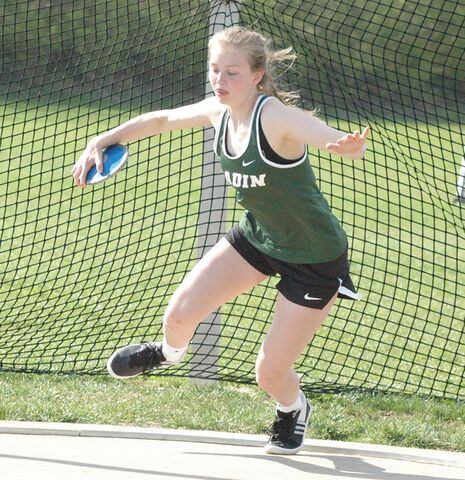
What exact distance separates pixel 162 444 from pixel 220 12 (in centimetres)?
230

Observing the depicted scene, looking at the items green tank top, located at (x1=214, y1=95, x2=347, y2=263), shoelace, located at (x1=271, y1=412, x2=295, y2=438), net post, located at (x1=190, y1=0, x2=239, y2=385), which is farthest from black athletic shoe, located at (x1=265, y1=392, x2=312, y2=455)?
net post, located at (x1=190, y1=0, x2=239, y2=385)

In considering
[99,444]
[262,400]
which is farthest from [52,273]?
[99,444]

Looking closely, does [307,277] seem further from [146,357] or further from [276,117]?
[146,357]

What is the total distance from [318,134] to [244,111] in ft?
1.46

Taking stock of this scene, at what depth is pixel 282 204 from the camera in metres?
4.60

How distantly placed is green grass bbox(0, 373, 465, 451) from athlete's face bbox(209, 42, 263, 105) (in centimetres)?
167

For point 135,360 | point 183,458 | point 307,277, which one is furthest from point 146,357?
point 307,277

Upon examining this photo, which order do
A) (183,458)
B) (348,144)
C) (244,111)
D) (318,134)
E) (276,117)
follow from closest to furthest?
(348,144) → (318,134) → (276,117) → (244,111) → (183,458)

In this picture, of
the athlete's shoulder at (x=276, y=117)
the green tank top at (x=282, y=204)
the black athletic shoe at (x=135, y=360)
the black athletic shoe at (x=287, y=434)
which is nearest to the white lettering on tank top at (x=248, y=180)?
the green tank top at (x=282, y=204)

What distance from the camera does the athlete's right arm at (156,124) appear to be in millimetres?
Answer: 4840

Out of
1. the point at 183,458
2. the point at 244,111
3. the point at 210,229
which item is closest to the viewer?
the point at 244,111

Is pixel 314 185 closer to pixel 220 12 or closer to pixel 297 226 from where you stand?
pixel 297 226

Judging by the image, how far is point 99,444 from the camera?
500cm

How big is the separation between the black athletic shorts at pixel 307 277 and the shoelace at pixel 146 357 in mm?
627
